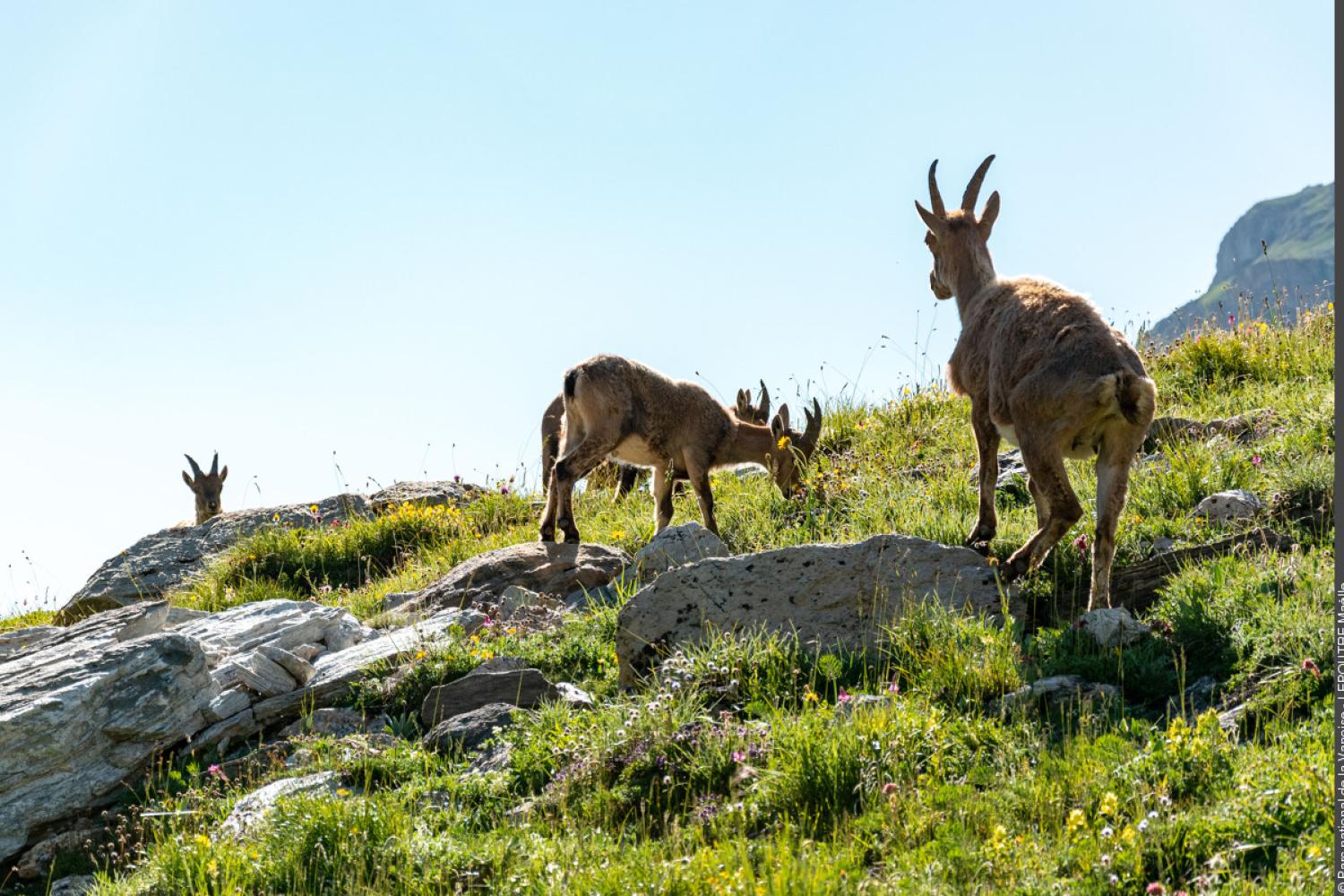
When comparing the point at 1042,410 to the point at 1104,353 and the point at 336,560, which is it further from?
the point at 336,560

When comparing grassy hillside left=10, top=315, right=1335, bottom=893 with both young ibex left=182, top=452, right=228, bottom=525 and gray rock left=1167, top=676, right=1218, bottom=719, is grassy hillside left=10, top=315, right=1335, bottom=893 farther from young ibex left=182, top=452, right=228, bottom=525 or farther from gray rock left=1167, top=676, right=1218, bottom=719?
young ibex left=182, top=452, right=228, bottom=525

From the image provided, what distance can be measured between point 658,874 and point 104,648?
467 cm

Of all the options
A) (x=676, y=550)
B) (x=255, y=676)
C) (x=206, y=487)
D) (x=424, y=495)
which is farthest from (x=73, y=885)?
(x=206, y=487)

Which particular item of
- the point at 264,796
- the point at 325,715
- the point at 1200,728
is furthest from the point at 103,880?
the point at 1200,728

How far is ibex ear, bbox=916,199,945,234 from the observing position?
1023cm

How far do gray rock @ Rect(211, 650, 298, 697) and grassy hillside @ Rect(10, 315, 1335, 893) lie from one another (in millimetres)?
706

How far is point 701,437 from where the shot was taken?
1291 cm

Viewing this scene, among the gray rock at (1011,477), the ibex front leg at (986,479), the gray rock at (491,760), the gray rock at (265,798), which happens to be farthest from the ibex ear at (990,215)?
the gray rock at (265,798)

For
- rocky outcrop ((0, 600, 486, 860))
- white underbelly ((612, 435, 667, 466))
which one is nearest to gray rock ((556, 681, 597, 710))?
rocky outcrop ((0, 600, 486, 860))

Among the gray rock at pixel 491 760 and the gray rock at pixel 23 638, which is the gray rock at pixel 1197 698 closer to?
the gray rock at pixel 491 760

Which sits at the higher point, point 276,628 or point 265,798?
point 276,628

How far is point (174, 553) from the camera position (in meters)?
14.6

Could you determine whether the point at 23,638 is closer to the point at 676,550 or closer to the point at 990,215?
the point at 676,550

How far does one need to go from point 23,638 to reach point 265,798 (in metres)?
5.12
